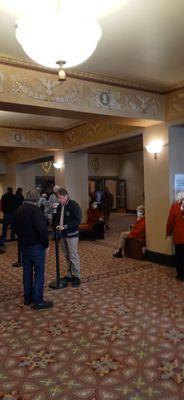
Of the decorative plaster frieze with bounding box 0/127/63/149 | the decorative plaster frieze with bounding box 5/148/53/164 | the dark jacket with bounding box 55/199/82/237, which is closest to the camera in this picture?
the dark jacket with bounding box 55/199/82/237

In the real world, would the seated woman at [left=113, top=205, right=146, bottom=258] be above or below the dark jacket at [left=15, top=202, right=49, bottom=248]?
below

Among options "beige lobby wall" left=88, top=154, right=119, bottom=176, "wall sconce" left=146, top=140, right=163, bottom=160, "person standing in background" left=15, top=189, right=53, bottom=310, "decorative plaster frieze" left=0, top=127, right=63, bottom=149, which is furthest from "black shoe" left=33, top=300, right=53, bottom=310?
"beige lobby wall" left=88, top=154, right=119, bottom=176

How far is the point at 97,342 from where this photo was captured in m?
3.09

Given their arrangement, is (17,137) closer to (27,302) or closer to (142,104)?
(142,104)

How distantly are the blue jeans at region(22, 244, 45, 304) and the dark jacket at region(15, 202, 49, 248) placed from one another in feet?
0.29

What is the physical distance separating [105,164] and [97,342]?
1395 cm

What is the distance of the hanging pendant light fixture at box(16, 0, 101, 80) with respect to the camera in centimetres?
231

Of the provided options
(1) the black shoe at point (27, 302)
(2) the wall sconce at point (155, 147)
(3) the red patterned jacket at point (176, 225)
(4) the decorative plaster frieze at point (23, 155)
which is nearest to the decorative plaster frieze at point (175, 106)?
(2) the wall sconce at point (155, 147)

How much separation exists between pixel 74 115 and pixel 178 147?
2121 mm

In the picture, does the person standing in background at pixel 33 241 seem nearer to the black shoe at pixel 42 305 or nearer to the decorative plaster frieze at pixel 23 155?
the black shoe at pixel 42 305

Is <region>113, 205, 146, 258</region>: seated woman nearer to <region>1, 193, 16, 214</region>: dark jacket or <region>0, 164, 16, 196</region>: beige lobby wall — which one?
<region>1, 193, 16, 214</region>: dark jacket

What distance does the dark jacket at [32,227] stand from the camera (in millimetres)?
3871

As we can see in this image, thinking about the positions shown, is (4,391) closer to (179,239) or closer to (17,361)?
(17,361)

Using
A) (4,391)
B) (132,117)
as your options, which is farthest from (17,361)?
(132,117)
